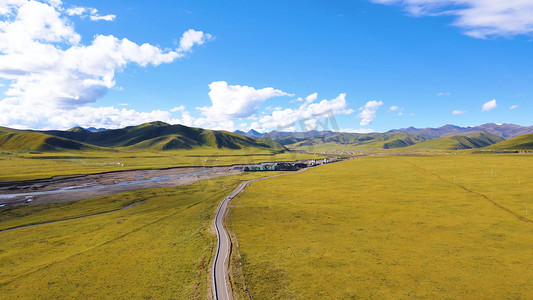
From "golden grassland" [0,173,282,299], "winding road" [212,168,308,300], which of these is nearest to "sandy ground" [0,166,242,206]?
"golden grassland" [0,173,282,299]

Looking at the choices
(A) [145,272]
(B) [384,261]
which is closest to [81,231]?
(A) [145,272]

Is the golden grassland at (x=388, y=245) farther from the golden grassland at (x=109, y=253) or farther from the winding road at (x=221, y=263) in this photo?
the golden grassland at (x=109, y=253)

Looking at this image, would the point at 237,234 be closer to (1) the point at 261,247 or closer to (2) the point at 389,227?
(1) the point at 261,247

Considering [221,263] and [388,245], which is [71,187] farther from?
[388,245]

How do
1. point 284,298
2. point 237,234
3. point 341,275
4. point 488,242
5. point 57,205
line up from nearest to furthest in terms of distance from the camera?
point 284,298 < point 341,275 < point 488,242 < point 237,234 < point 57,205

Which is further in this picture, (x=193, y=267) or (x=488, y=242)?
(x=488, y=242)

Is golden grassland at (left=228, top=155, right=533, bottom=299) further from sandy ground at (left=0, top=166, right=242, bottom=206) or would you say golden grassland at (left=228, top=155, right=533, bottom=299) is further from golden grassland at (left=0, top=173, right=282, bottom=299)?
sandy ground at (left=0, top=166, right=242, bottom=206)
